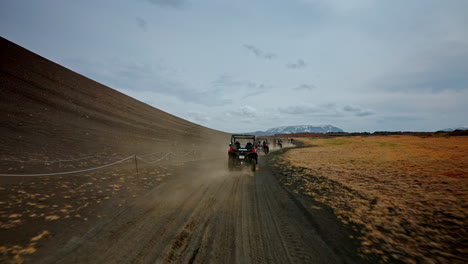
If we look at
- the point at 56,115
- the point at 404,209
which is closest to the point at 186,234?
the point at 404,209

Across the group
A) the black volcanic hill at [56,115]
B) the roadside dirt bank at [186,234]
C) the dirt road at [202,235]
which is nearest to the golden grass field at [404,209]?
the roadside dirt bank at [186,234]

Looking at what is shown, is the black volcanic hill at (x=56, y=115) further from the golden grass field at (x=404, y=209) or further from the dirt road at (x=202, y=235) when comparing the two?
the golden grass field at (x=404, y=209)

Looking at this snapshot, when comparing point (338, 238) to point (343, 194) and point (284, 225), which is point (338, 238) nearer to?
point (284, 225)

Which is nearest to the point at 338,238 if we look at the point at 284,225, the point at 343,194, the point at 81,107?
the point at 284,225

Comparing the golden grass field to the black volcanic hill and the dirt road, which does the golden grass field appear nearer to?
the dirt road

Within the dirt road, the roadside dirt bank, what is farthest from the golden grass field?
the dirt road

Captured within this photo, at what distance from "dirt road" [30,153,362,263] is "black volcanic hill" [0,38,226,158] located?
13748 mm

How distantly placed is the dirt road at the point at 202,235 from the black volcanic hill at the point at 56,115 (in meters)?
13.7

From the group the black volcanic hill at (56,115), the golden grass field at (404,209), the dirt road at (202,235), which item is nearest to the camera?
the dirt road at (202,235)

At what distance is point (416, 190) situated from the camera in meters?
6.64

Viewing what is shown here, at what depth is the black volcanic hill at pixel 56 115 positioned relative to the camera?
16.3 m

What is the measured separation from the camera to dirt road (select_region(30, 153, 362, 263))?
3.11 meters

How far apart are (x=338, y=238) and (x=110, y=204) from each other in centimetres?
591

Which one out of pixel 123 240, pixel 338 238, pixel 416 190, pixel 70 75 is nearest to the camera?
pixel 123 240
